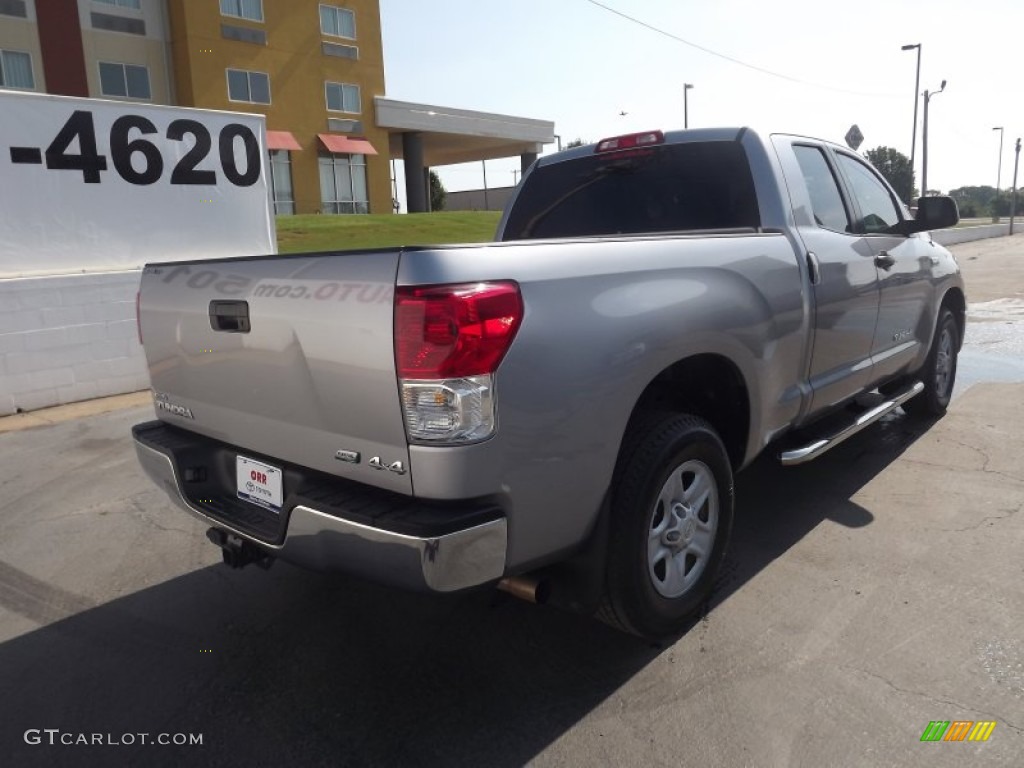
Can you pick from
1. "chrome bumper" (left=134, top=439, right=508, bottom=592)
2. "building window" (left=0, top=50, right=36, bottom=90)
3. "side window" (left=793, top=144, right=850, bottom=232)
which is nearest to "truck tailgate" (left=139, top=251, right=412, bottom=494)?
"chrome bumper" (left=134, top=439, right=508, bottom=592)

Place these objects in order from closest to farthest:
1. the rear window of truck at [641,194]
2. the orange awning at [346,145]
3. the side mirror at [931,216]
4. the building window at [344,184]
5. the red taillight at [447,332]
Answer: the red taillight at [447,332]
the rear window of truck at [641,194]
the side mirror at [931,216]
the orange awning at [346,145]
the building window at [344,184]

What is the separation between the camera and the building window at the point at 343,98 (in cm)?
3266

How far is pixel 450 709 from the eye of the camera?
261 cm

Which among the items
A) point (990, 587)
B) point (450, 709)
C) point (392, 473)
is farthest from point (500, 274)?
point (990, 587)

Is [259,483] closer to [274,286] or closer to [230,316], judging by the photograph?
[230,316]

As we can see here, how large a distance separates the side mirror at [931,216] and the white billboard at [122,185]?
277 inches

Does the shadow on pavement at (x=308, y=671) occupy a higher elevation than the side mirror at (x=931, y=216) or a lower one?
lower

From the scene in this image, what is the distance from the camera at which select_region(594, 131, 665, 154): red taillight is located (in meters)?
4.03

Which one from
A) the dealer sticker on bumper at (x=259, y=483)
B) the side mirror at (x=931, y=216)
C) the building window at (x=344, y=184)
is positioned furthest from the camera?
the building window at (x=344, y=184)

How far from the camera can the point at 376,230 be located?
24.9 metres

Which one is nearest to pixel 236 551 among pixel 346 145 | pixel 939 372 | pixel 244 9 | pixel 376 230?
pixel 939 372

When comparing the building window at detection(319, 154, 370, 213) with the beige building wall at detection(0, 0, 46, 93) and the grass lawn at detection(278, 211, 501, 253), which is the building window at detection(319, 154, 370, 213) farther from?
the beige building wall at detection(0, 0, 46, 93)

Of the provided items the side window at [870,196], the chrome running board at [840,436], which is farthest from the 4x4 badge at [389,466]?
the side window at [870,196]

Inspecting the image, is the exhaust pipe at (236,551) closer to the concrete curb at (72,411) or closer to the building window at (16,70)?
the concrete curb at (72,411)
